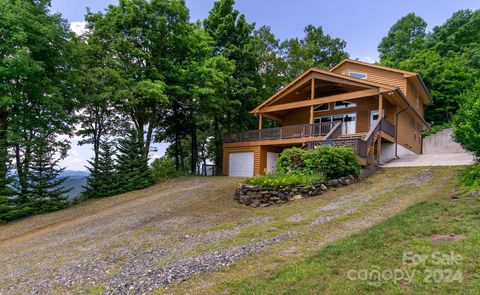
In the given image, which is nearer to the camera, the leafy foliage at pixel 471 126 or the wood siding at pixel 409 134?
the leafy foliage at pixel 471 126

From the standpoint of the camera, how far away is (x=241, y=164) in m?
20.2

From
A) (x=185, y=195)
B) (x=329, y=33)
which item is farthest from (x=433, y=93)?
(x=185, y=195)

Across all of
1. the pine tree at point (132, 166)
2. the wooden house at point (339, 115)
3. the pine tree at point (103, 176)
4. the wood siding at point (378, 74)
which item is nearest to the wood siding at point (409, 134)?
the wooden house at point (339, 115)

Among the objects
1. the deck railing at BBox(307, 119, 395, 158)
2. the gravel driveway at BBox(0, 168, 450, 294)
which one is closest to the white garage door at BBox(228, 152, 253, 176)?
the deck railing at BBox(307, 119, 395, 158)

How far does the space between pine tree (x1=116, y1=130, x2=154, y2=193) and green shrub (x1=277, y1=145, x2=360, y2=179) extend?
8770mm

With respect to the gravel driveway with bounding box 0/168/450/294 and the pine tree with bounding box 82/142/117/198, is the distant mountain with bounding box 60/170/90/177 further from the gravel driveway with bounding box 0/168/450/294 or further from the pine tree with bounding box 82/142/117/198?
the gravel driveway with bounding box 0/168/450/294

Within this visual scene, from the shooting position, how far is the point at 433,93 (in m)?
26.0

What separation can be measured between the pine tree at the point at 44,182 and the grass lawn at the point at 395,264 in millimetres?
13090

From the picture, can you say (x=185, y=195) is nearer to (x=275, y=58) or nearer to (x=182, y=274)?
(x=182, y=274)

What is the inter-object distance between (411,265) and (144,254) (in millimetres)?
4846

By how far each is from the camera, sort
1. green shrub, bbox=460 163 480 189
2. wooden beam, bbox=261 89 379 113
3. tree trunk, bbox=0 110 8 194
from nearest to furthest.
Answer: green shrub, bbox=460 163 480 189 < tree trunk, bbox=0 110 8 194 < wooden beam, bbox=261 89 379 113

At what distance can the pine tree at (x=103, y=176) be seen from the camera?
15898 millimetres

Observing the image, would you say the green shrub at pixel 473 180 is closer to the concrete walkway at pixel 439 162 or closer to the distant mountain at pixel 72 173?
the concrete walkway at pixel 439 162

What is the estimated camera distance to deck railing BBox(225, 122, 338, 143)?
53.6 feet
